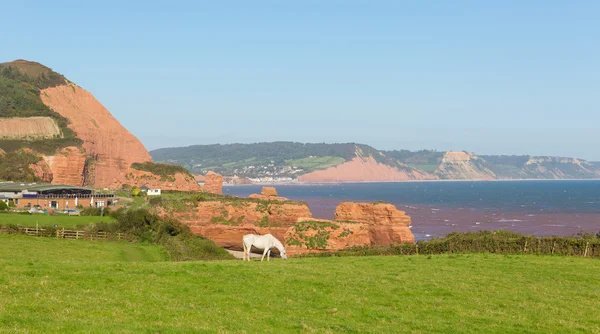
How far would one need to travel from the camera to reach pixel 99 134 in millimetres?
101500

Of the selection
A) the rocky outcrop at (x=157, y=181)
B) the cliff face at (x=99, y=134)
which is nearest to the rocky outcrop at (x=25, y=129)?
the cliff face at (x=99, y=134)

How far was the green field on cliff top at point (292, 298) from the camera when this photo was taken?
13.9 m

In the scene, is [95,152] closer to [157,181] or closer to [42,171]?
[42,171]

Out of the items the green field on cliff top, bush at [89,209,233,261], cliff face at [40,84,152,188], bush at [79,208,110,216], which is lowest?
bush at [89,209,233,261]

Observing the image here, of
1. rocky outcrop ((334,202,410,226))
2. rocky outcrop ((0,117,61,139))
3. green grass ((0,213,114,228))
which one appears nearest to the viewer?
green grass ((0,213,114,228))

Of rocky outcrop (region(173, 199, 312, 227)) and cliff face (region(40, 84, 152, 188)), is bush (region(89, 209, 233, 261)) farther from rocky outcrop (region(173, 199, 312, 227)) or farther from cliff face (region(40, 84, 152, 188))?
cliff face (region(40, 84, 152, 188))

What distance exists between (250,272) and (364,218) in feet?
134

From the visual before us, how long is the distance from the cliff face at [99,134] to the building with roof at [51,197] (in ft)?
55.9

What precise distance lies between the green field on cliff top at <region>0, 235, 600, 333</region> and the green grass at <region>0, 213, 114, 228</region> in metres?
29.5

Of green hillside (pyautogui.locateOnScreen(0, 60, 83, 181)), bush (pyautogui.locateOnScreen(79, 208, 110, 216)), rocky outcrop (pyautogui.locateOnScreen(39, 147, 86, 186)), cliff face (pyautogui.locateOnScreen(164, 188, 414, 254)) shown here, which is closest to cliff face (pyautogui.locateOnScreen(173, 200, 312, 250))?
cliff face (pyautogui.locateOnScreen(164, 188, 414, 254))

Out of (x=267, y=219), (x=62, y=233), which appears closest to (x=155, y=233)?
(x=62, y=233)

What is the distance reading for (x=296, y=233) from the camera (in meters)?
49.4

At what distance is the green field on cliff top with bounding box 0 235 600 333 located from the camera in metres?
13.9

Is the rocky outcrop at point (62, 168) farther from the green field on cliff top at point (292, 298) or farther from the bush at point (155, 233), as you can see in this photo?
the green field on cliff top at point (292, 298)
